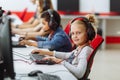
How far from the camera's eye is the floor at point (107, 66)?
14.2ft

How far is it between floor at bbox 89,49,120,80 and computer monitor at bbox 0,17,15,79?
8.71 ft

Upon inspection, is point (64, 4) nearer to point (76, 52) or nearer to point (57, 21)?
point (57, 21)

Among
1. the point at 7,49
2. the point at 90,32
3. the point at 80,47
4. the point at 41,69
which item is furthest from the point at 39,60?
the point at 7,49

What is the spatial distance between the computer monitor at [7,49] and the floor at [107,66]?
2.66m

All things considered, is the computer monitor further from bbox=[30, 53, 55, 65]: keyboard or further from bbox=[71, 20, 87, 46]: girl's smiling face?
bbox=[71, 20, 87, 46]: girl's smiling face

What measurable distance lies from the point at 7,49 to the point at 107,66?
3.60m

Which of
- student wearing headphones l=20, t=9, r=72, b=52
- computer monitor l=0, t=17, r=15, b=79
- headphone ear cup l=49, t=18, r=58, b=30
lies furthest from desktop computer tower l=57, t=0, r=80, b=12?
computer monitor l=0, t=17, r=15, b=79

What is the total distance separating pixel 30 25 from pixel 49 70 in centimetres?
300

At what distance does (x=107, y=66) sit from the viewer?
5.02 meters

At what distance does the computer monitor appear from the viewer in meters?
1.56

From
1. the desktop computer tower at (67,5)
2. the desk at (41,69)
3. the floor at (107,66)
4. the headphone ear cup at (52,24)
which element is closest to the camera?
the desk at (41,69)

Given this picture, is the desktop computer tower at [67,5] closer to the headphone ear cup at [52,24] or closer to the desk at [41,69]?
the headphone ear cup at [52,24]

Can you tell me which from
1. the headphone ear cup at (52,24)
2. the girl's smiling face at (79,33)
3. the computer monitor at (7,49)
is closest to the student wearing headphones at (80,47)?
the girl's smiling face at (79,33)

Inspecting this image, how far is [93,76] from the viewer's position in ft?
14.1
